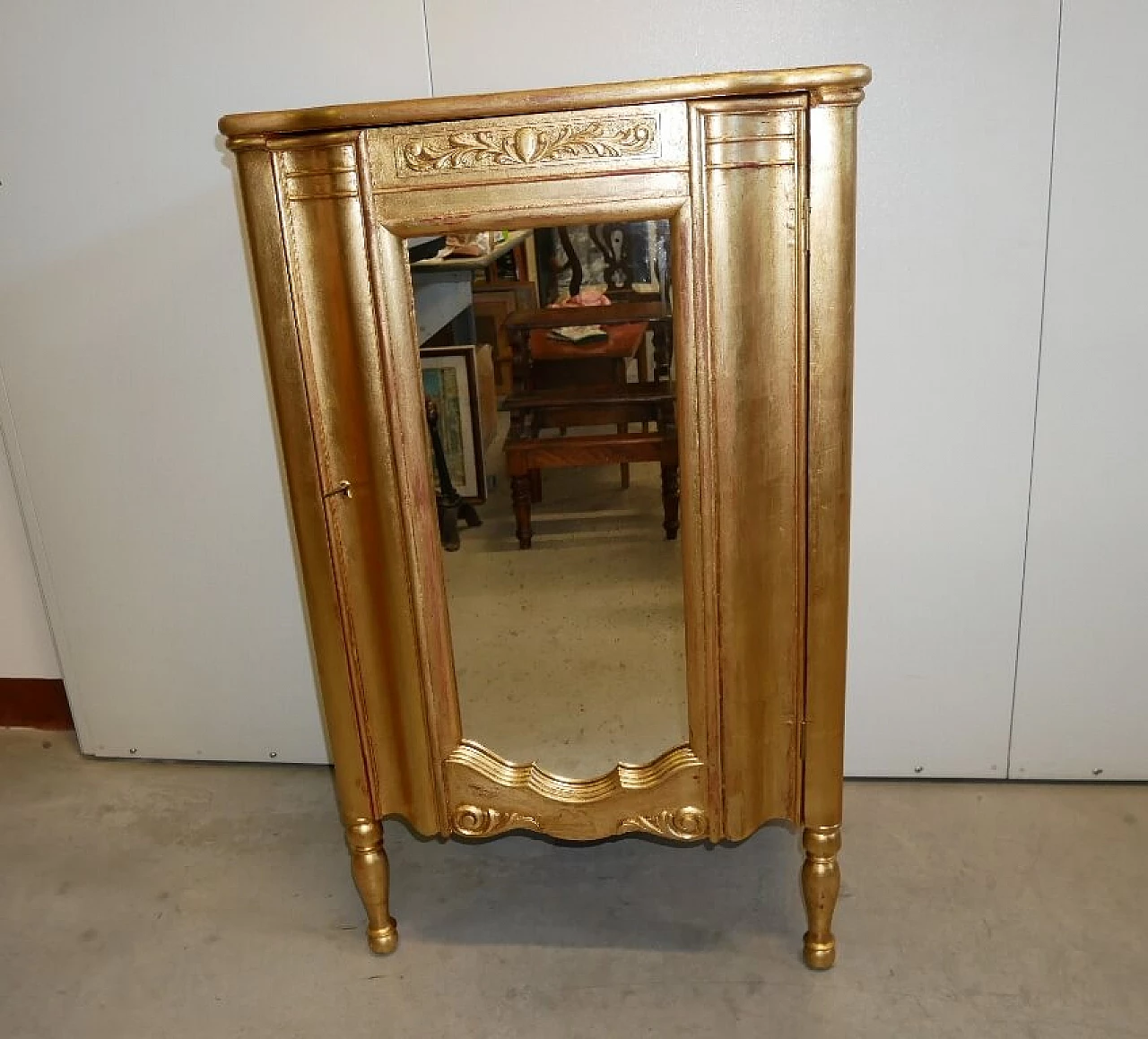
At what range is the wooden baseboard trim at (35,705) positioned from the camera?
2584mm

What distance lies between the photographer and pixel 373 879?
71.6 inches

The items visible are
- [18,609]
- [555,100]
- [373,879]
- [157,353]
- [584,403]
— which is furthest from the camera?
[18,609]

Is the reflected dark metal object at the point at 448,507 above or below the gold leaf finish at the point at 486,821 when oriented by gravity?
→ above

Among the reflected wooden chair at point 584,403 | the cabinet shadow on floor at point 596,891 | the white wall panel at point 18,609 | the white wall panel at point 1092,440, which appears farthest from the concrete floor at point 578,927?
the reflected wooden chair at point 584,403

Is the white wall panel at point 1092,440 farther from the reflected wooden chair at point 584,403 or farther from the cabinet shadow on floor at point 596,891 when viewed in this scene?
the reflected wooden chair at point 584,403

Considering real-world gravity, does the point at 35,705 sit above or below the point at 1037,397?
below

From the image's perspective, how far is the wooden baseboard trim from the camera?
2584 mm

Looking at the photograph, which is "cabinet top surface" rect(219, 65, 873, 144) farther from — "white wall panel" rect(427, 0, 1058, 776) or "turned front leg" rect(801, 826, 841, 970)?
"turned front leg" rect(801, 826, 841, 970)

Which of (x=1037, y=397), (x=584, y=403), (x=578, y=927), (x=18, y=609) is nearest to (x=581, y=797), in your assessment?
(x=578, y=927)

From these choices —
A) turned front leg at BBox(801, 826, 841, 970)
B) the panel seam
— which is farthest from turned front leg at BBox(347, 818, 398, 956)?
the panel seam

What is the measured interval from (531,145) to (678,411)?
39cm

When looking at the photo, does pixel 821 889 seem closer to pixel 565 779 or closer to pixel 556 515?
pixel 565 779

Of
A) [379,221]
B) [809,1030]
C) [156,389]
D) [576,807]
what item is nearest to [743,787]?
[576,807]

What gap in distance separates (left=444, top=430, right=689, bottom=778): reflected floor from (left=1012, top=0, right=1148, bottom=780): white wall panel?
0.85 m
